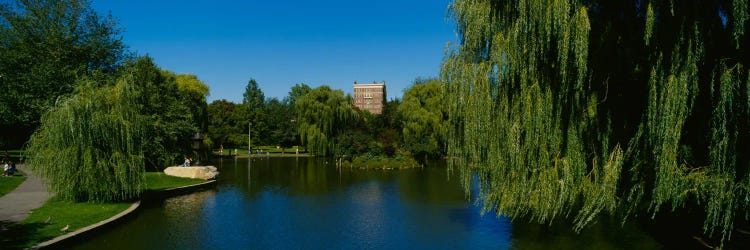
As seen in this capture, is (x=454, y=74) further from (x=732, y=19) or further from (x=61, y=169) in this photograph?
(x=61, y=169)

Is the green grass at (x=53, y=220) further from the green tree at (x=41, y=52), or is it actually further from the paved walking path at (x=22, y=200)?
the green tree at (x=41, y=52)

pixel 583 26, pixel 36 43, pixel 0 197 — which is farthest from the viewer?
pixel 36 43

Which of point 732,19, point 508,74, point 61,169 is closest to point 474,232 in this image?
point 508,74

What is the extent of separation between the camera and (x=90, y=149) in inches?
687

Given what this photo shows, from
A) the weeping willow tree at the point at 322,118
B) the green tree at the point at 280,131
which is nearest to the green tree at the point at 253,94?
the green tree at the point at 280,131

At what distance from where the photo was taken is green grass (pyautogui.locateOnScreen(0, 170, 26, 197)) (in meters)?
20.5

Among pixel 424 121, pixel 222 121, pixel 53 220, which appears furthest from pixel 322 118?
pixel 53 220

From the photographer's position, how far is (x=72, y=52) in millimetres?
29953

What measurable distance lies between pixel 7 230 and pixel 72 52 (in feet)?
66.5

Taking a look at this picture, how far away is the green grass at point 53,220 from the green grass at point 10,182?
14.2 ft

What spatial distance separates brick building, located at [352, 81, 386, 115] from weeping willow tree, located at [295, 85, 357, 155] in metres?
97.8

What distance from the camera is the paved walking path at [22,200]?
15.3m

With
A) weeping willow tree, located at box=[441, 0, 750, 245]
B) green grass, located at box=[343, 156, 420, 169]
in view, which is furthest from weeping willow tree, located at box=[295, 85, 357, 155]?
weeping willow tree, located at box=[441, 0, 750, 245]

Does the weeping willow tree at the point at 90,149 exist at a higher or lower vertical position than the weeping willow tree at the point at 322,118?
lower
